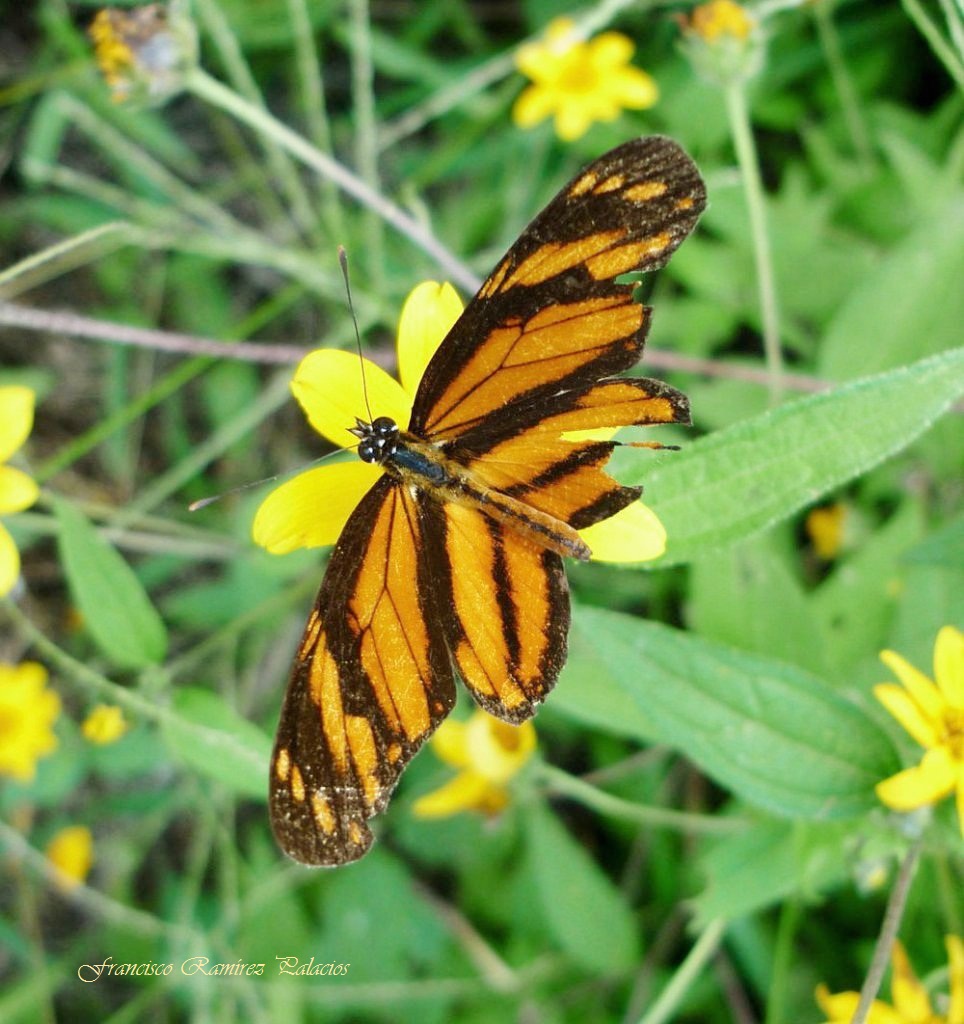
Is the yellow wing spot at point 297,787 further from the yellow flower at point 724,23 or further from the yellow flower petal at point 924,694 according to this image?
the yellow flower at point 724,23

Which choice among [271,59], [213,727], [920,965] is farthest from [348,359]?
[271,59]

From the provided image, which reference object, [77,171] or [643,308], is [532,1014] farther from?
[77,171]

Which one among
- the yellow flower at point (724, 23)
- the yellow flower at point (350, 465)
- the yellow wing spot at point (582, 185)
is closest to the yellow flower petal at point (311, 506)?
the yellow flower at point (350, 465)

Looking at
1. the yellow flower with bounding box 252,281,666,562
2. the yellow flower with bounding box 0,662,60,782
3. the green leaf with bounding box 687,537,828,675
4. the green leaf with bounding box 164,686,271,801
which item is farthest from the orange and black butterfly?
the yellow flower with bounding box 0,662,60,782

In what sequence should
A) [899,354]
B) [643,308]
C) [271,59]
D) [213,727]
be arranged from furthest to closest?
[271,59] < [899,354] < [213,727] < [643,308]

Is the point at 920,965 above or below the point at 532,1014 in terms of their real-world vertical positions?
above

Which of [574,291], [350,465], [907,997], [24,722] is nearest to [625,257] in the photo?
[574,291]

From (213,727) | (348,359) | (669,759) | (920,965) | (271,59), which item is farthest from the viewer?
(271,59)
